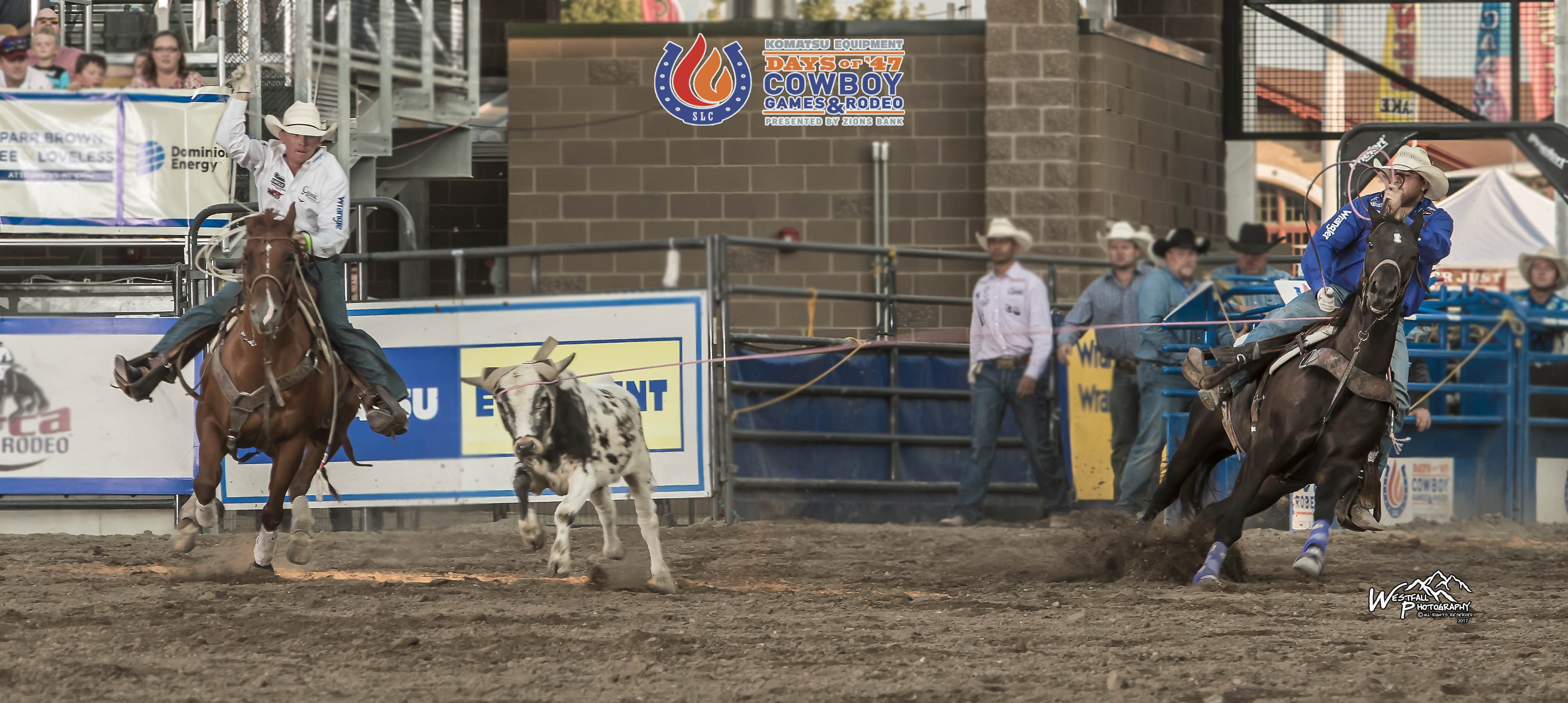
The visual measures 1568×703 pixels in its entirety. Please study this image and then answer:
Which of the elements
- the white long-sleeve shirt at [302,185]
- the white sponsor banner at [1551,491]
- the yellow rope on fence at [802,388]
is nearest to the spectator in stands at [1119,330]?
Answer: the yellow rope on fence at [802,388]

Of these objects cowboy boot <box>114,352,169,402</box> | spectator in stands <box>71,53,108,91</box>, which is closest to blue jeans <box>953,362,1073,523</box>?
cowboy boot <box>114,352,169,402</box>

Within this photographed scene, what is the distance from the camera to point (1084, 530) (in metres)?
9.46

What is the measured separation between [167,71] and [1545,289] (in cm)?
1095

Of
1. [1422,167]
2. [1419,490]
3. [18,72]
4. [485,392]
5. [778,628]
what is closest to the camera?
[778,628]

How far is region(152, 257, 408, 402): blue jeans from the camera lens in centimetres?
926

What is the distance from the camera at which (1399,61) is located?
17578 mm

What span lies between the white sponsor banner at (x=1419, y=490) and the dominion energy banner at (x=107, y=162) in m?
8.86

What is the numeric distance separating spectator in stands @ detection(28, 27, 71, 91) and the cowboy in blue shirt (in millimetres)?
9422

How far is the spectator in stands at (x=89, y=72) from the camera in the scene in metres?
13.4

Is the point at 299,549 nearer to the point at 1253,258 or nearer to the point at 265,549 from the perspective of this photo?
the point at 265,549

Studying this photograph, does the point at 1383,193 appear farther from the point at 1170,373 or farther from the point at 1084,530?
the point at 1170,373

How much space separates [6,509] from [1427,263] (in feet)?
29.9

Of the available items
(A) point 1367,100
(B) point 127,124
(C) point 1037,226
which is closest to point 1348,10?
(A) point 1367,100

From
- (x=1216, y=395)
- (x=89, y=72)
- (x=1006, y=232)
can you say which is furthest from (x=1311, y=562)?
(x=89, y=72)
